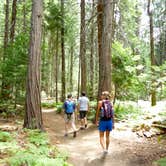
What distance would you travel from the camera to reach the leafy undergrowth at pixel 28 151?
21.4 ft

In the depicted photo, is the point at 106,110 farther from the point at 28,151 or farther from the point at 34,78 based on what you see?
the point at 34,78

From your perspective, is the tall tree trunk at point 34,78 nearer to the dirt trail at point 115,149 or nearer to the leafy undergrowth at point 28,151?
A: the leafy undergrowth at point 28,151

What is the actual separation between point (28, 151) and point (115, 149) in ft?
10.5

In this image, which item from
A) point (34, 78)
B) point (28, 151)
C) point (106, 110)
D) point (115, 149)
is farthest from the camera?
point (34, 78)

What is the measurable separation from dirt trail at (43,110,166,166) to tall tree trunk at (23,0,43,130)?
1.24m

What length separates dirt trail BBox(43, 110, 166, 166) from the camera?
28.0 feet

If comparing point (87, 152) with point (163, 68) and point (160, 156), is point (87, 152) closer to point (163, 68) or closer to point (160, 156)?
point (160, 156)

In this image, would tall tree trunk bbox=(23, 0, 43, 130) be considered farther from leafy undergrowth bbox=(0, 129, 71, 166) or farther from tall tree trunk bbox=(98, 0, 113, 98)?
tall tree trunk bbox=(98, 0, 113, 98)

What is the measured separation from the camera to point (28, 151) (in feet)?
24.9

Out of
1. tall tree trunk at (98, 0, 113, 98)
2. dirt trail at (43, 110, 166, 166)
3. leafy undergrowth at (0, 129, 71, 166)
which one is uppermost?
tall tree trunk at (98, 0, 113, 98)

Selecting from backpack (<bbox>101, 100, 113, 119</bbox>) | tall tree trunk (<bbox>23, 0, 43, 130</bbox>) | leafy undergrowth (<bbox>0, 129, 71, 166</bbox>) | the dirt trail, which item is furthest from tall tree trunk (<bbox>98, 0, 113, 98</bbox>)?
backpack (<bbox>101, 100, 113, 119</bbox>)

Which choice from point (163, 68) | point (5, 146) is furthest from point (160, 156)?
point (5, 146)

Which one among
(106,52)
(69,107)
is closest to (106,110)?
(69,107)

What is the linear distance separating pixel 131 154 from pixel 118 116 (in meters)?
6.25
